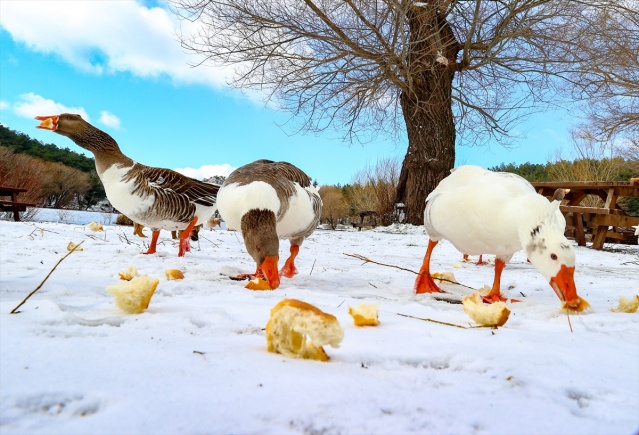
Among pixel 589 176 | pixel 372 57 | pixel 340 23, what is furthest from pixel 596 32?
pixel 589 176

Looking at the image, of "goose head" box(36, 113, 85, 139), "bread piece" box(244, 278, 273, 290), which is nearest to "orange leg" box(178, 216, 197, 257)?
"goose head" box(36, 113, 85, 139)

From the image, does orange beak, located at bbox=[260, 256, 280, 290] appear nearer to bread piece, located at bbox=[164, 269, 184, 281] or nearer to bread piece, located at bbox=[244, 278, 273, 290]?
bread piece, located at bbox=[244, 278, 273, 290]

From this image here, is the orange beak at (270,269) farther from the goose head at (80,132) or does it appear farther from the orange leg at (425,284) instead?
the goose head at (80,132)

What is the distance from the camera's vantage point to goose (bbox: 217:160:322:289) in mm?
2463

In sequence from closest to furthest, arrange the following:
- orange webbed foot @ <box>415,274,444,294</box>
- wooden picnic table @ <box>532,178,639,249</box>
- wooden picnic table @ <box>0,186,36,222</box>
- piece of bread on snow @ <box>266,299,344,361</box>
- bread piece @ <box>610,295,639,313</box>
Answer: piece of bread on snow @ <box>266,299,344,361</box> → bread piece @ <box>610,295,639,313</box> → orange webbed foot @ <box>415,274,444,294</box> → wooden picnic table @ <box>532,178,639,249</box> → wooden picnic table @ <box>0,186,36,222</box>

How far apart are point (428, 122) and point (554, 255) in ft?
31.8

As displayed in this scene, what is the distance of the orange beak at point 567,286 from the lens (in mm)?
1947

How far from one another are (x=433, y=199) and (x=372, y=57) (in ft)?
29.3

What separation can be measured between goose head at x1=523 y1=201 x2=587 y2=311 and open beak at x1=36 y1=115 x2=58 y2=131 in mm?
4659

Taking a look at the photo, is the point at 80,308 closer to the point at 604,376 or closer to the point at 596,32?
the point at 604,376

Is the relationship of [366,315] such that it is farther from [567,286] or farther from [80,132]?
[80,132]

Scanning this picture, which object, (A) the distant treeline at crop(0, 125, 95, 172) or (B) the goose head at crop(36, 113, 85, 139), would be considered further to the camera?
(A) the distant treeline at crop(0, 125, 95, 172)

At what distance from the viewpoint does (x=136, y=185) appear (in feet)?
14.4

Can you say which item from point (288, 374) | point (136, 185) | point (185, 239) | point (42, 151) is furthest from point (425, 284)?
point (42, 151)
